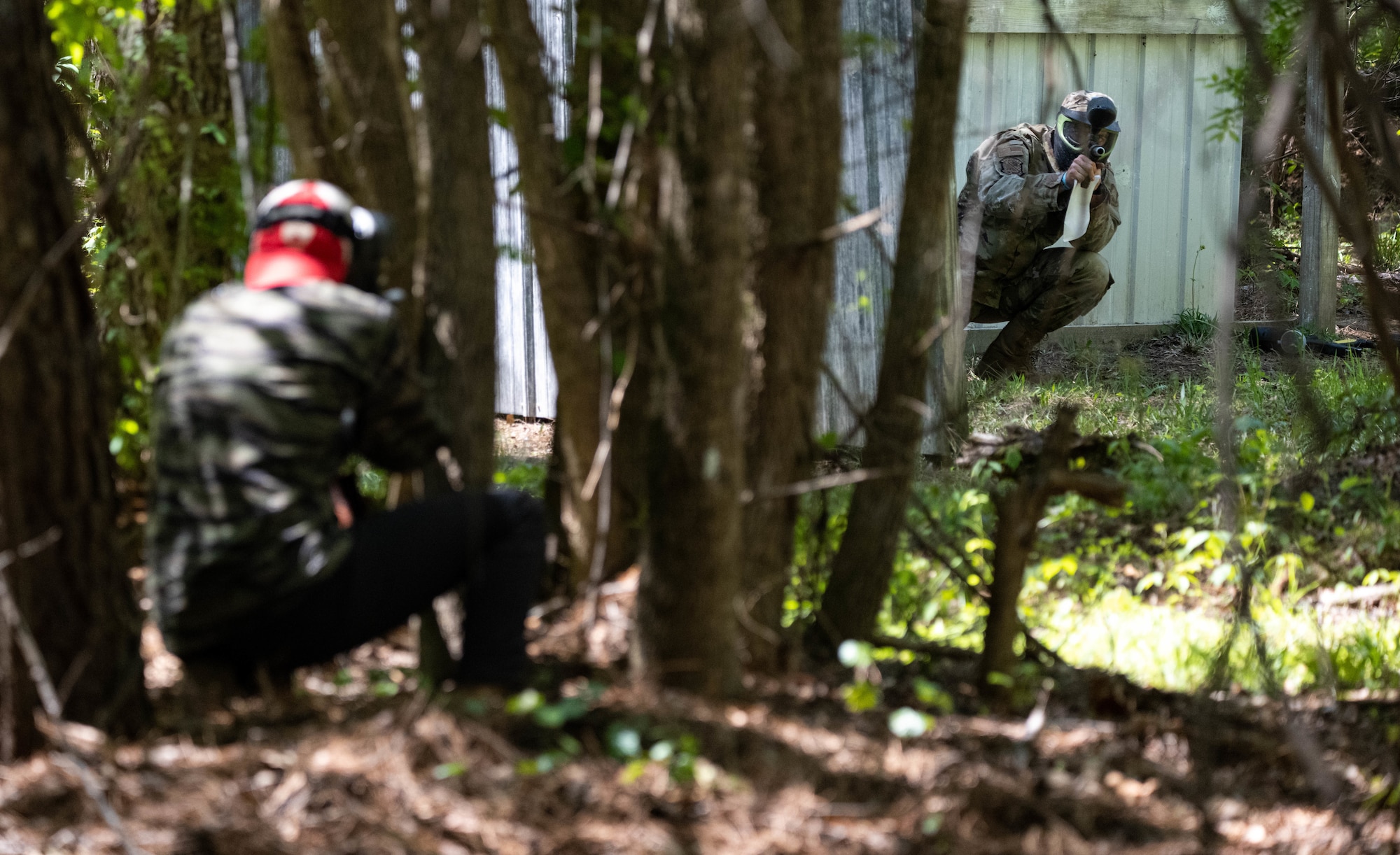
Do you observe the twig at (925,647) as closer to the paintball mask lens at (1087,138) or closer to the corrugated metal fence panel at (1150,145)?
the paintball mask lens at (1087,138)

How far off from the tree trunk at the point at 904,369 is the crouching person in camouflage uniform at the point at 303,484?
874 millimetres

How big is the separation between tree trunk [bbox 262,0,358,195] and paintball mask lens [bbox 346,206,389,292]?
285 millimetres

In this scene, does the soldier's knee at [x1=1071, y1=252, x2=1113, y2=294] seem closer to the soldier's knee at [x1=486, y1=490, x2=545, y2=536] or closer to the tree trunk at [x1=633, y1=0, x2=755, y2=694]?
the tree trunk at [x1=633, y1=0, x2=755, y2=694]

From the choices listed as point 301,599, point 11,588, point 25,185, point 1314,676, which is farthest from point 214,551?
point 1314,676

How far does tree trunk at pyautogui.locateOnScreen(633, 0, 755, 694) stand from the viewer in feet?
7.74

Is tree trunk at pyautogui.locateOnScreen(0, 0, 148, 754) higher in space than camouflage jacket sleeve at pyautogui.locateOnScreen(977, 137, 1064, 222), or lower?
lower

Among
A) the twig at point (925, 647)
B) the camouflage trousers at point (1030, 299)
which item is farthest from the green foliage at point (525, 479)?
the camouflage trousers at point (1030, 299)

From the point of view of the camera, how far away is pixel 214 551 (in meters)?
2.35

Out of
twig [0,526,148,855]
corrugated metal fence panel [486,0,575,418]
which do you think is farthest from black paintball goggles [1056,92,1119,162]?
twig [0,526,148,855]

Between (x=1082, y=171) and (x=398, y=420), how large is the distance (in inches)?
234

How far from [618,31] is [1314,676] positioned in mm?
2736

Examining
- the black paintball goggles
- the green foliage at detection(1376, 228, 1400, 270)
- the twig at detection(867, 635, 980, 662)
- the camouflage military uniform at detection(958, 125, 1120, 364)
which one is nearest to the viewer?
the twig at detection(867, 635, 980, 662)

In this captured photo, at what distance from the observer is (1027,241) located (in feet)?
25.9

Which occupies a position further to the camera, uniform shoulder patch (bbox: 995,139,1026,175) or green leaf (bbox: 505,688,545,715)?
uniform shoulder patch (bbox: 995,139,1026,175)
